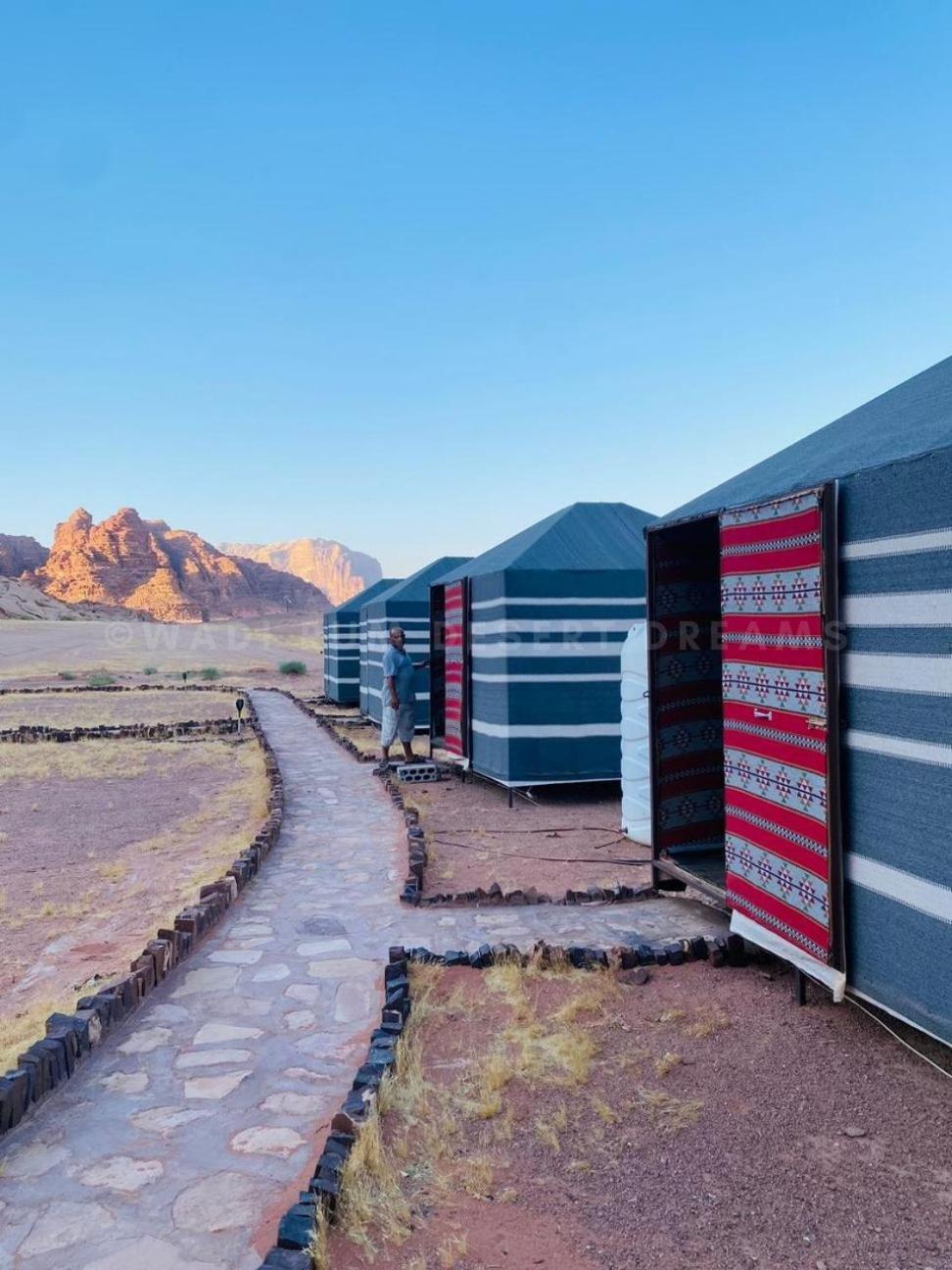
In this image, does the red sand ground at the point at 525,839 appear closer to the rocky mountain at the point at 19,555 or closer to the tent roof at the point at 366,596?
the tent roof at the point at 366,596

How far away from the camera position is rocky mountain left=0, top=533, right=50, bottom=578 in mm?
107188

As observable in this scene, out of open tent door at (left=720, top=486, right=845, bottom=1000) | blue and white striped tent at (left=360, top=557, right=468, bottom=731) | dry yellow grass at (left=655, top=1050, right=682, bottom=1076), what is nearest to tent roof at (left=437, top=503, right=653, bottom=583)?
open tent door at (left=720, top=486, right=845, bottom=1000)

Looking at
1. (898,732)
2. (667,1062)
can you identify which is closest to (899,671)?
(898,732)

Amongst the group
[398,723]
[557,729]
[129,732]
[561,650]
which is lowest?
[129,732]

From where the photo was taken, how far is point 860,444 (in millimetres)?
4332

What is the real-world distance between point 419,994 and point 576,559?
6558 mm

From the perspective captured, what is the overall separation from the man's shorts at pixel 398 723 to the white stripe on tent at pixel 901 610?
30.1 feet

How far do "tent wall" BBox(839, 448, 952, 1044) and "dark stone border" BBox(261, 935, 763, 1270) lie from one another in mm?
1211

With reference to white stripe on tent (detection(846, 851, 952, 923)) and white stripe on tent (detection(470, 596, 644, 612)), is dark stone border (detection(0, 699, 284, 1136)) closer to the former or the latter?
white stripe on tent (detection(846, 851, 952, 923))

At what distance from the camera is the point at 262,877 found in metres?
7.09

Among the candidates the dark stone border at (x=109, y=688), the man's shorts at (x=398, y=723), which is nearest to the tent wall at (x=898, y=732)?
the man's shorts at (x=398, y=723)

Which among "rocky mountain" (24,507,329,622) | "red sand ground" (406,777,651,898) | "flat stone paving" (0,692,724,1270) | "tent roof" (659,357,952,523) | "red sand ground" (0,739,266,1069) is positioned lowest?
"red sand ground" (0,739,266,1069)

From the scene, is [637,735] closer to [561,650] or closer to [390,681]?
[561,650]

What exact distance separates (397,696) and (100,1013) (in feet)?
27.9
